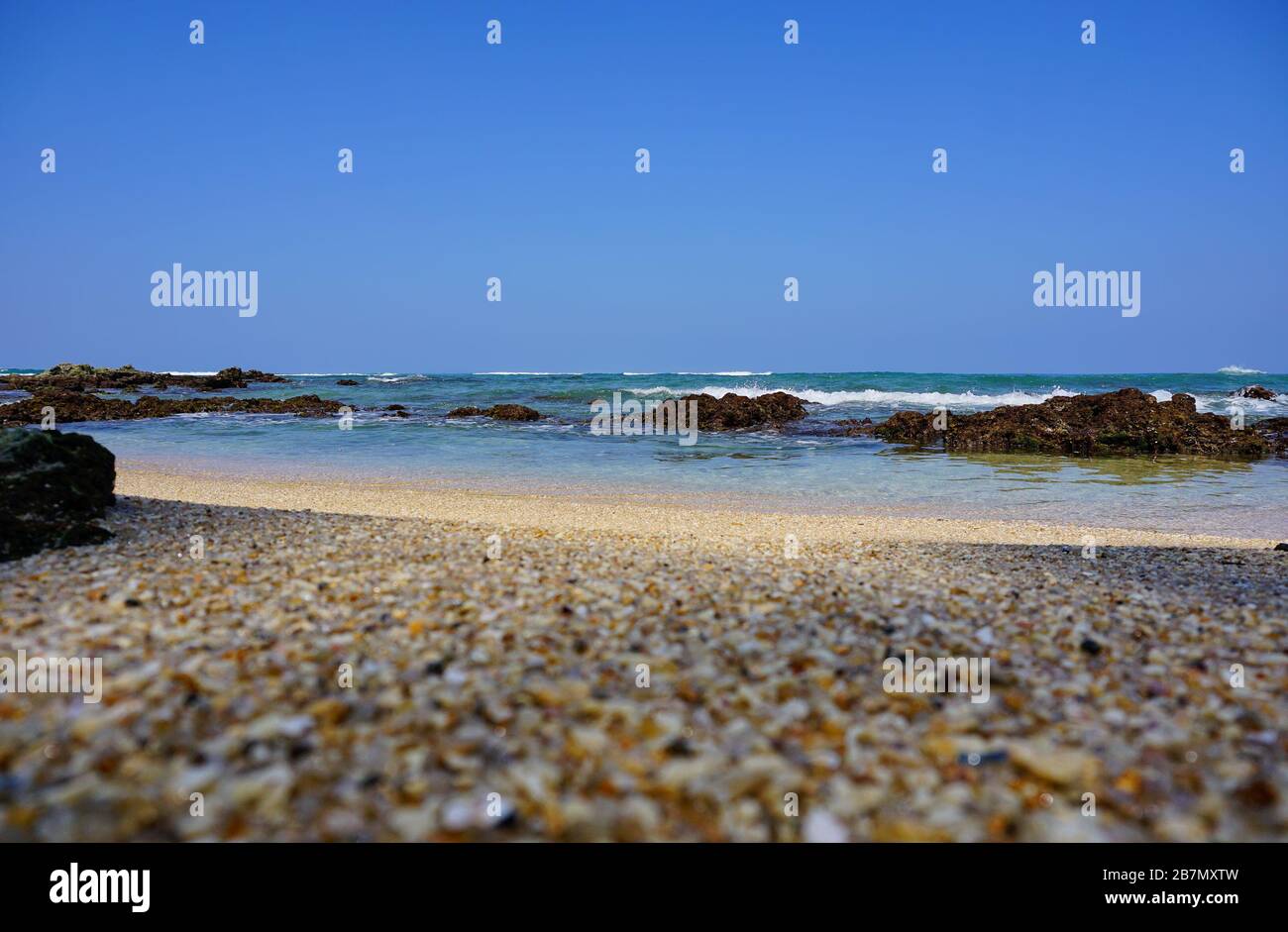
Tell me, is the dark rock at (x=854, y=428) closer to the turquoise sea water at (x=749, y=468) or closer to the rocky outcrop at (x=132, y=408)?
the turquoise sea water at (x=749, y=468)

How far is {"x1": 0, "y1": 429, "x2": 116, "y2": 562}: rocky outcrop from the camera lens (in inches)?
304

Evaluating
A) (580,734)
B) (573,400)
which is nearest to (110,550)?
(580,734)

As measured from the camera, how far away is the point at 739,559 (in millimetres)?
8312

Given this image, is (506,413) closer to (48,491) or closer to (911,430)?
(911,430)

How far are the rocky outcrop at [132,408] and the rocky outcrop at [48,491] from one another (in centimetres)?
3203

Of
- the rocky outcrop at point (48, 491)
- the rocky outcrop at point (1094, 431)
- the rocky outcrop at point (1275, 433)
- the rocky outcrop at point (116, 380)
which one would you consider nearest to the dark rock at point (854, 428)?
the rocky outcrop at point (1094, 431)

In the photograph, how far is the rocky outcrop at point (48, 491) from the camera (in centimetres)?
773

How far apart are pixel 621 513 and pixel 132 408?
38936mm

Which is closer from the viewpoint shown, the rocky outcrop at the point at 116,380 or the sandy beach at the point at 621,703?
the sandy beach at the point at 621,703

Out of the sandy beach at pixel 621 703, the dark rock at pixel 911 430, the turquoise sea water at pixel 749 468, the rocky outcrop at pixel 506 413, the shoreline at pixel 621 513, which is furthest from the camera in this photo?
the rocky outcrop at pixel 506 413

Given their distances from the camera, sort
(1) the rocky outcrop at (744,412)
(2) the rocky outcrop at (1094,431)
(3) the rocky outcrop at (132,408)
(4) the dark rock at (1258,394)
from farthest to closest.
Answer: (4) the dark rock at (1258,394)
(3) the rocky outcrop at (132,408)
(1) the rocky outcrop at (744,412)
(2) the rocky outcrop at (1094,431)

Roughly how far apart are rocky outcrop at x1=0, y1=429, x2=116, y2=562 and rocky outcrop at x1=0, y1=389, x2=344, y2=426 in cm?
3203

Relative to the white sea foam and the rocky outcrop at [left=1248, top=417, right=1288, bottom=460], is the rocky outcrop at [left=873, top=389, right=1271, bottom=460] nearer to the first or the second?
the rocky outcrop at [left=1248, top=417, right=1288, bottom=460]
